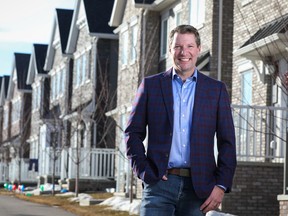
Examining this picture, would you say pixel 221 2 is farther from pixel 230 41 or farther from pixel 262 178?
pixel 262 178

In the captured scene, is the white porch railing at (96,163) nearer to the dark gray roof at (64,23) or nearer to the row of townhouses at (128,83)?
the row of townhouses at (128,83)

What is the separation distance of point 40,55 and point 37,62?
4.98 feet

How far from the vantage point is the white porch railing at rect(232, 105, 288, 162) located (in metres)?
18.9

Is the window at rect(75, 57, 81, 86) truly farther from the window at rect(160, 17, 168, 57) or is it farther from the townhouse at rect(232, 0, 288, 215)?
the townhouse at rect(232, 0, 288, 215)

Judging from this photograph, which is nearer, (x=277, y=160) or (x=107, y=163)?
(x=277, y=160)

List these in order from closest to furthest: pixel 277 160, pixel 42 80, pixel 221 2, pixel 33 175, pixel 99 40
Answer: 1. pixel 277 160
2. pixel 221 2
3. pixel 99 40
4. pixel 33 175
5. pixel 42 80

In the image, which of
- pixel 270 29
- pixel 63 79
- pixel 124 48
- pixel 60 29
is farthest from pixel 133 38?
pixel 60 29

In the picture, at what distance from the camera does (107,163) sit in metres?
36.8

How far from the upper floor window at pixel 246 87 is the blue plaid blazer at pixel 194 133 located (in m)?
16.1

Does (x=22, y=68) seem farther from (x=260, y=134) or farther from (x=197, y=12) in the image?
(x=260, y=134)

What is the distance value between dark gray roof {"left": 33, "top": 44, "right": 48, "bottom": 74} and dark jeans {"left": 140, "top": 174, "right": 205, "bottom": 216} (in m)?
49.3

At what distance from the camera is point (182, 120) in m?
6.13

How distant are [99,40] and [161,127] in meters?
34.6

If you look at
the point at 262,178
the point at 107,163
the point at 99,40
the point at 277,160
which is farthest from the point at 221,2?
the point at 99,40
